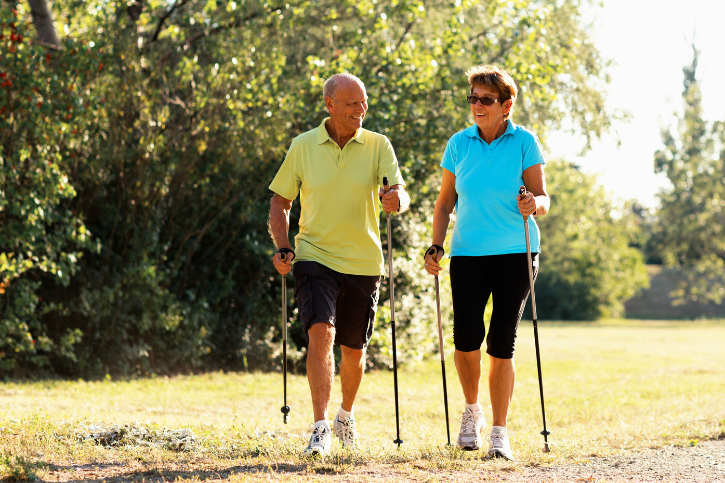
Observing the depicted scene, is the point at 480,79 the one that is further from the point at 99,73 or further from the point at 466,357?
the point at 99,73

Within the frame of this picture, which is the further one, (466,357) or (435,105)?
(435,105)

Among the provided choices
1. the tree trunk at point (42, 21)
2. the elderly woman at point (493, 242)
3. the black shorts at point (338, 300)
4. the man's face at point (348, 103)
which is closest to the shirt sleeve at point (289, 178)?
the man's face at point (348, 103)

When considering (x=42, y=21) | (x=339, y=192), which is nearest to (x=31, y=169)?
(x=42, y=21)

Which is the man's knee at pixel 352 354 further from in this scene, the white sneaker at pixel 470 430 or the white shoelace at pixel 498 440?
the white shoelace at pixel 498 440

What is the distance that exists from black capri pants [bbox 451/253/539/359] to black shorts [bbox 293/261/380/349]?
53 cm

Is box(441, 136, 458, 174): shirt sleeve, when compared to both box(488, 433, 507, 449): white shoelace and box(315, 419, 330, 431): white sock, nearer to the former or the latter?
box(488, 433, 507, 449): white shoelace

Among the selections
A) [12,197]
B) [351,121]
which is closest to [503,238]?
[351,121]

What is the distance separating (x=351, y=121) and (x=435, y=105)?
5.88 m

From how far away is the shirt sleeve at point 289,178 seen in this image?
492cm

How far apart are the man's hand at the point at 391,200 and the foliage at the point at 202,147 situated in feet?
16.4

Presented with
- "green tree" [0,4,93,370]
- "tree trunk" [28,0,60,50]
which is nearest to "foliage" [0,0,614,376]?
"green tree" [0,4,93,370]

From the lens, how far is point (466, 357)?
4.93 m

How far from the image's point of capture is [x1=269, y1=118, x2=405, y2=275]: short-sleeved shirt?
4.80 metres

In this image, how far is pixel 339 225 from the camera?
4789 millimetres
